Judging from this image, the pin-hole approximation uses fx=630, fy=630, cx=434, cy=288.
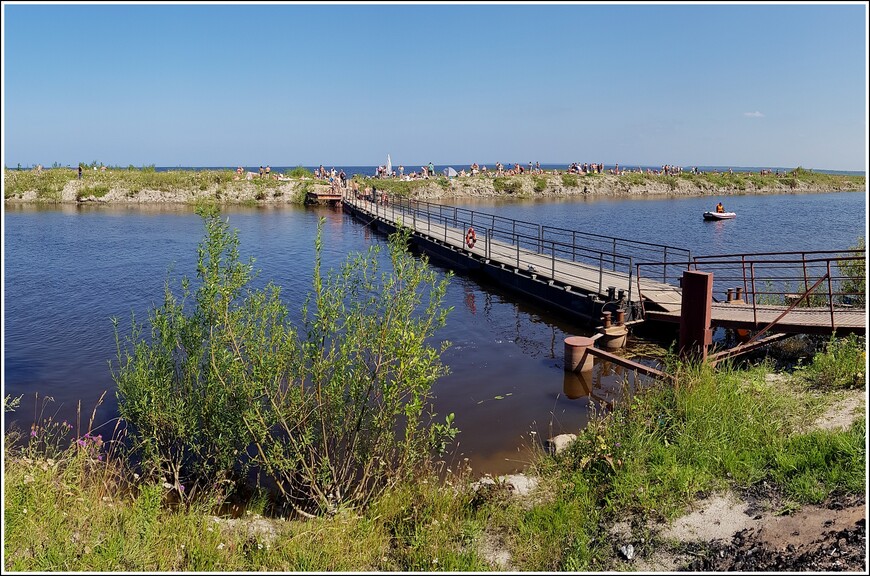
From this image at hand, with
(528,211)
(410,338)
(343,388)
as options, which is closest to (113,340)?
(343,388)

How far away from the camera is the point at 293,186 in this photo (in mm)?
59000

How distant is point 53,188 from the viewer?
56.3m

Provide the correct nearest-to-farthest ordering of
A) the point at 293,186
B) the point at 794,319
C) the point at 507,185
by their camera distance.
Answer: the point at 794,319, the point at 293,186, the point at 507,185

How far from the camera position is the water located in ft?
38.1

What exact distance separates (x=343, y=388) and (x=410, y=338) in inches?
45.0

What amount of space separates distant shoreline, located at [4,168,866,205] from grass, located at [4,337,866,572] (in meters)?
52.0

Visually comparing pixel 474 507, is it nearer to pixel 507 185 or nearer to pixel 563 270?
pixel 563 270

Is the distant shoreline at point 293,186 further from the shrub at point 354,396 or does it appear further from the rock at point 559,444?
the shrub at point 354,396

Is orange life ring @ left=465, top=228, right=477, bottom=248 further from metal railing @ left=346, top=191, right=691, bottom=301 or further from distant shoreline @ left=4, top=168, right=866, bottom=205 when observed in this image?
distant shoreline @ left=4, top=168, right=866, bottom=205

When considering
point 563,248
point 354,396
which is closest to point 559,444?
point 354,396

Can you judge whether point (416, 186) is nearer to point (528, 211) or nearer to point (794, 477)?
point (528, 211)

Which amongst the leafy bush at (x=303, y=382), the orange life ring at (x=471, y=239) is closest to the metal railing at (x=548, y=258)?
the orange life ring at (x=471, y=239)

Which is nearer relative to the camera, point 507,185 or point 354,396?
point 354,396

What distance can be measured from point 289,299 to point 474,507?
46.0 feet
